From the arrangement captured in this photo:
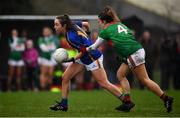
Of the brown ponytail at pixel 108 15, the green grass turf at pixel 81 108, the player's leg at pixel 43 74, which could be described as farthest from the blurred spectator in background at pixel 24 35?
the brown ponytail at pixel 108 15

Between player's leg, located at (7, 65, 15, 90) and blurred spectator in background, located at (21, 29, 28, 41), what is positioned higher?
blurred spectator in background, located at (21, 29, 28, 41)

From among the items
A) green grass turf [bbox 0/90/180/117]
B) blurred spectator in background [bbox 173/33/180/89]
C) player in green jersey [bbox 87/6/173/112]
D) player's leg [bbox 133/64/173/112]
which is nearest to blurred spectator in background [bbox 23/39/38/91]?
blurred spectator in background [bbox 173/33/180/89]

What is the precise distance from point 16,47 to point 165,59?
516 centimetres

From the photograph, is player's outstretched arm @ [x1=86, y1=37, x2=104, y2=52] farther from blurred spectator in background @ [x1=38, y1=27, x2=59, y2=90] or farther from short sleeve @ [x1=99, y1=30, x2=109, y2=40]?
blurred spectator in background @ [x1=38, y1=27, x2=59, y2=90]

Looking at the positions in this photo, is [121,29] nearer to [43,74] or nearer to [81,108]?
[81,108]

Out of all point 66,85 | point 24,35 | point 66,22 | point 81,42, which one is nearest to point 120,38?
point 81,42

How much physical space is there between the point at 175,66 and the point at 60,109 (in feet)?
37.8

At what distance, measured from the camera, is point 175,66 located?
82.5 ft

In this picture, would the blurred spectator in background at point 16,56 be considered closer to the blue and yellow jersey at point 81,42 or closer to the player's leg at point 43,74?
the player's leg at point 43,74

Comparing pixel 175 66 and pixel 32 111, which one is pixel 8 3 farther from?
pixel 32 111

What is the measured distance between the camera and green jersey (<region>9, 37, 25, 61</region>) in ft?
80.6

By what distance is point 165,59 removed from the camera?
25094mm

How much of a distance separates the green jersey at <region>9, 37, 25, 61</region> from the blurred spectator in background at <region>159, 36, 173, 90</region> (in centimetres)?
480

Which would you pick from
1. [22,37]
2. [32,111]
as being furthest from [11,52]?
[32,111]
